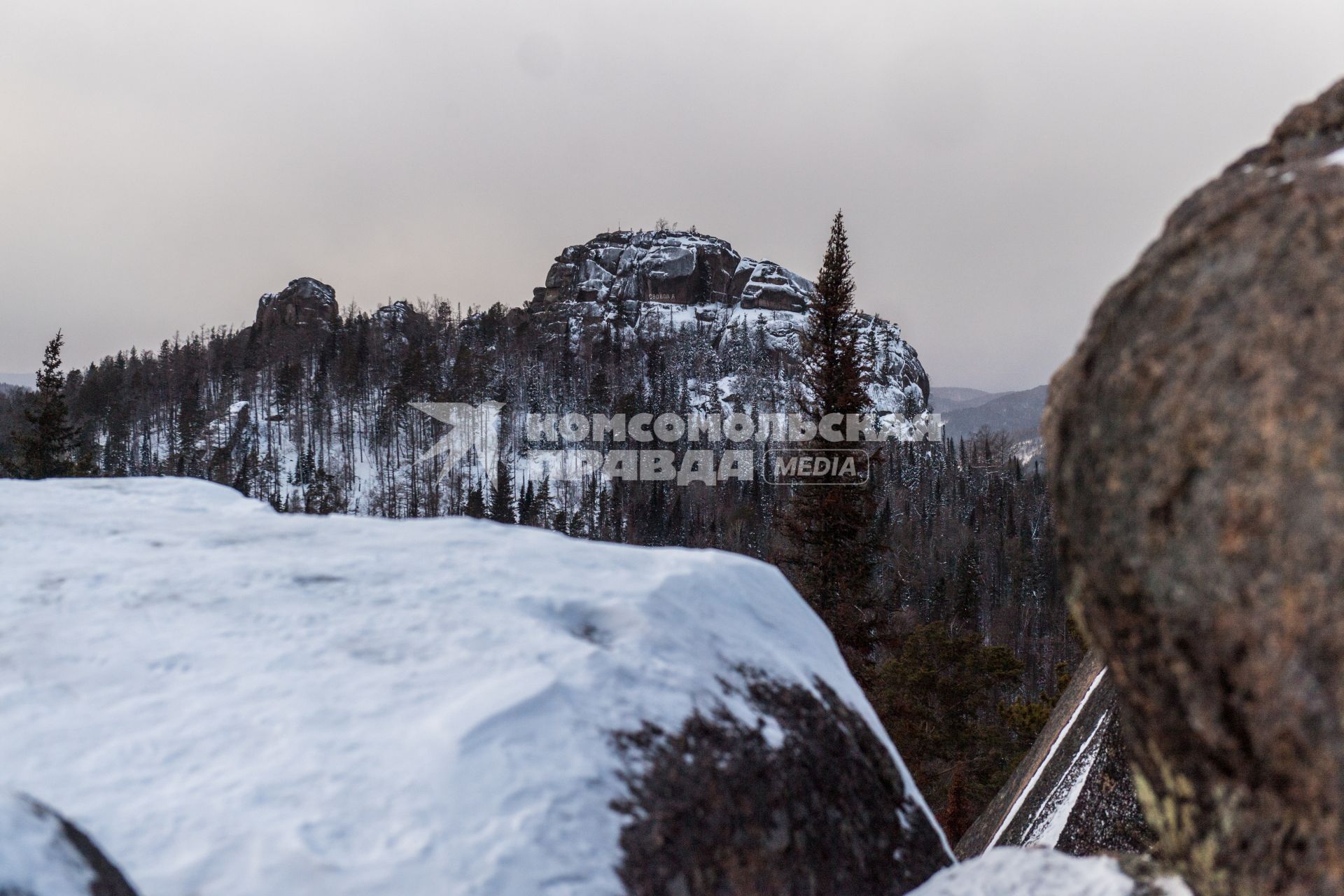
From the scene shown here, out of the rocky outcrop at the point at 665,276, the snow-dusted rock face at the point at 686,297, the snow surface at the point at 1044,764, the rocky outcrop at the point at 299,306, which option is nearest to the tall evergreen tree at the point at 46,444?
the snow surface at the point at 1044,764

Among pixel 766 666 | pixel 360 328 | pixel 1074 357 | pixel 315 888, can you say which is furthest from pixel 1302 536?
pixel 360 328

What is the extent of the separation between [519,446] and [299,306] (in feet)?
180

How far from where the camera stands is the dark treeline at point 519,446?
7412cm

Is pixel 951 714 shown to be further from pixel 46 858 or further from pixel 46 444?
pixel 46 444

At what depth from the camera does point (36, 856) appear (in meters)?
2.14

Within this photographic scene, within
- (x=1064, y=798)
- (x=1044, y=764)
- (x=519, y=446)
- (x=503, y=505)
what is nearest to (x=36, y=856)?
(x=1064, y=798)

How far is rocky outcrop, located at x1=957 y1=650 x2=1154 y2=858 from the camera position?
18.2 feet

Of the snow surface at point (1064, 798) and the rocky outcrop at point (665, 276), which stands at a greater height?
the rocky outcrop at point (665, 276)

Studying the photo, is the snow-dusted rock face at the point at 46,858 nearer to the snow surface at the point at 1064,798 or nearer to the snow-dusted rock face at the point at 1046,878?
the snow-dusted rock face at the point at 1046,878

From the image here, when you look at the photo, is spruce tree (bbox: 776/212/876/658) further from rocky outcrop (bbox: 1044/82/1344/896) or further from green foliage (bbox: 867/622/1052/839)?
rocky outcrop (bbox: 1044/82/1344/896)

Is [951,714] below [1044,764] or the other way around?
below

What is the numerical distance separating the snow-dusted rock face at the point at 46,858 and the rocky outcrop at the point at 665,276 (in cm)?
15417

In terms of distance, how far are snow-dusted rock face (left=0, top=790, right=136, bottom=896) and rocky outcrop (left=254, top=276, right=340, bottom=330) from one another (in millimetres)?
136598

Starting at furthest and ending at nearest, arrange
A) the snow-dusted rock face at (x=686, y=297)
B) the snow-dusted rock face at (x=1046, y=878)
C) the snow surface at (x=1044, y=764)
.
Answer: the snow-dusted rock face at (x=686, y=297), the snow surface at (x=1044, y=764), the snow-dusted rock face at (x=1046, y=878)
